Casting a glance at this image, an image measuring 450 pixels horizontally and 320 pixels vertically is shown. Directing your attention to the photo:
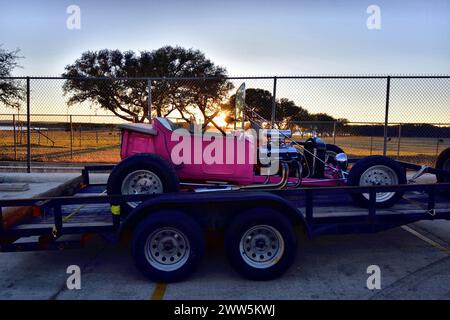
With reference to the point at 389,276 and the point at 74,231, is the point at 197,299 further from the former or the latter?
the point at 389,276

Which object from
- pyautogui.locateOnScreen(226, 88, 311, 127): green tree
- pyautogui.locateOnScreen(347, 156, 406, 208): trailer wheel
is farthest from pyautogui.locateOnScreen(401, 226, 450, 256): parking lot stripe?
pyautogui.locateOnScreen(226, 88, 311, 127): green tree

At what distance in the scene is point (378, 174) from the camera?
476 cm

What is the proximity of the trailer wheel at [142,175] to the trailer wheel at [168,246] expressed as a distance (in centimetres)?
50

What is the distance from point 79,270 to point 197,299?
1474 millimetres

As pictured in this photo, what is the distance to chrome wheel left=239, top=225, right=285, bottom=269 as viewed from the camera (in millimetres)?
3854

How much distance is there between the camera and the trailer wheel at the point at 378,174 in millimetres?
4646

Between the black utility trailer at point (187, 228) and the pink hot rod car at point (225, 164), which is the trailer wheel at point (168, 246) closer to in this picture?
the black utility trailer at point (187, 228)

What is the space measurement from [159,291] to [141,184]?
4.05ft

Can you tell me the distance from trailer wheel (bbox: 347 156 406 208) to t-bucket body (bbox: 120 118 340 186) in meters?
1.30

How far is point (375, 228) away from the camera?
4223 mm

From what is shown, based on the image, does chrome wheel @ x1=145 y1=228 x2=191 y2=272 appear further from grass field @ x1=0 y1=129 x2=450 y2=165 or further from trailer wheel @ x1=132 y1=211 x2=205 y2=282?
grass field @ x1=0 y1=129 x2=450 y2=165

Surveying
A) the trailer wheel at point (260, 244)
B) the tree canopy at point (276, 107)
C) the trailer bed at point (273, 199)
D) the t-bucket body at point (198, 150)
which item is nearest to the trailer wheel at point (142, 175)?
the trailer bed at point (273, 199)

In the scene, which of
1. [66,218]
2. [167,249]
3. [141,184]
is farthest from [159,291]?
[66,218]
